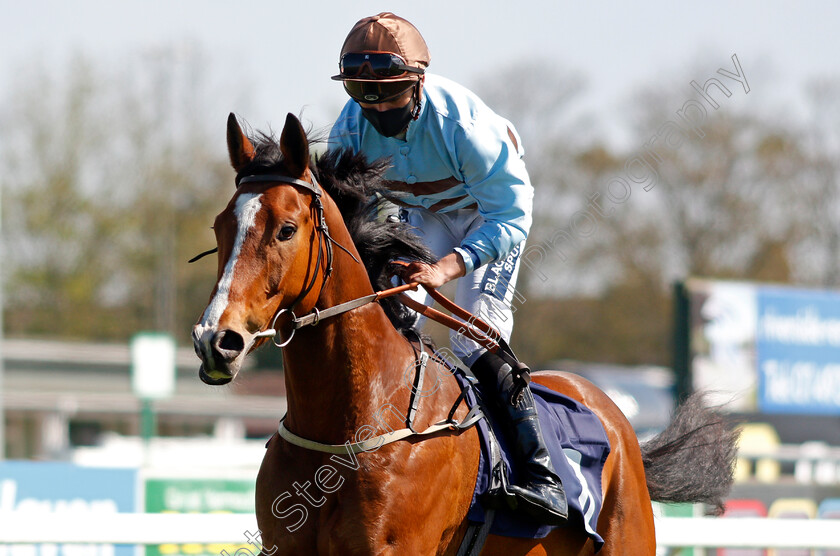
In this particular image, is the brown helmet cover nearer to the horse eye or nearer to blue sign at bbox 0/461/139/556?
the horse eye

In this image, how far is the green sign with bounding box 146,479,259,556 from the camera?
6.00 metres

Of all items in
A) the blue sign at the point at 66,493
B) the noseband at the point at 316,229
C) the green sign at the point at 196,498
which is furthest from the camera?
the green sign at the point at 196,498

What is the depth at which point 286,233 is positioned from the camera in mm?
2715

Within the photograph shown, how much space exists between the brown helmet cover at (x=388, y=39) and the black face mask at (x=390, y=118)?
0.44 feet

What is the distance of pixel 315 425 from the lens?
295cm

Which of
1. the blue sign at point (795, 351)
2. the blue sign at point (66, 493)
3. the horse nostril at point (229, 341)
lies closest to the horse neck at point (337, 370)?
the horse nostril at point (229, 341)

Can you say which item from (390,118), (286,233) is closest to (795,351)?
(390,118)

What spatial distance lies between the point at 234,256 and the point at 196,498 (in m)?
3.90

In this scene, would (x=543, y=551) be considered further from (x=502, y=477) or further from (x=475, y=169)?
(x=475, y=169)

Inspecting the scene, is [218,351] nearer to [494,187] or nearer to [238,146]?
[238,146]

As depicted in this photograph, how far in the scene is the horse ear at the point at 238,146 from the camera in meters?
2.98

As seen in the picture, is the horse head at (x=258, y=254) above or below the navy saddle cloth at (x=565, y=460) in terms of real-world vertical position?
above

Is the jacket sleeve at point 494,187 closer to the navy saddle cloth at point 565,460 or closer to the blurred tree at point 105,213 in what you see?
the navy saddle cloth at point 565,460

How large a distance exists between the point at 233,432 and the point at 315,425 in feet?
72.8
